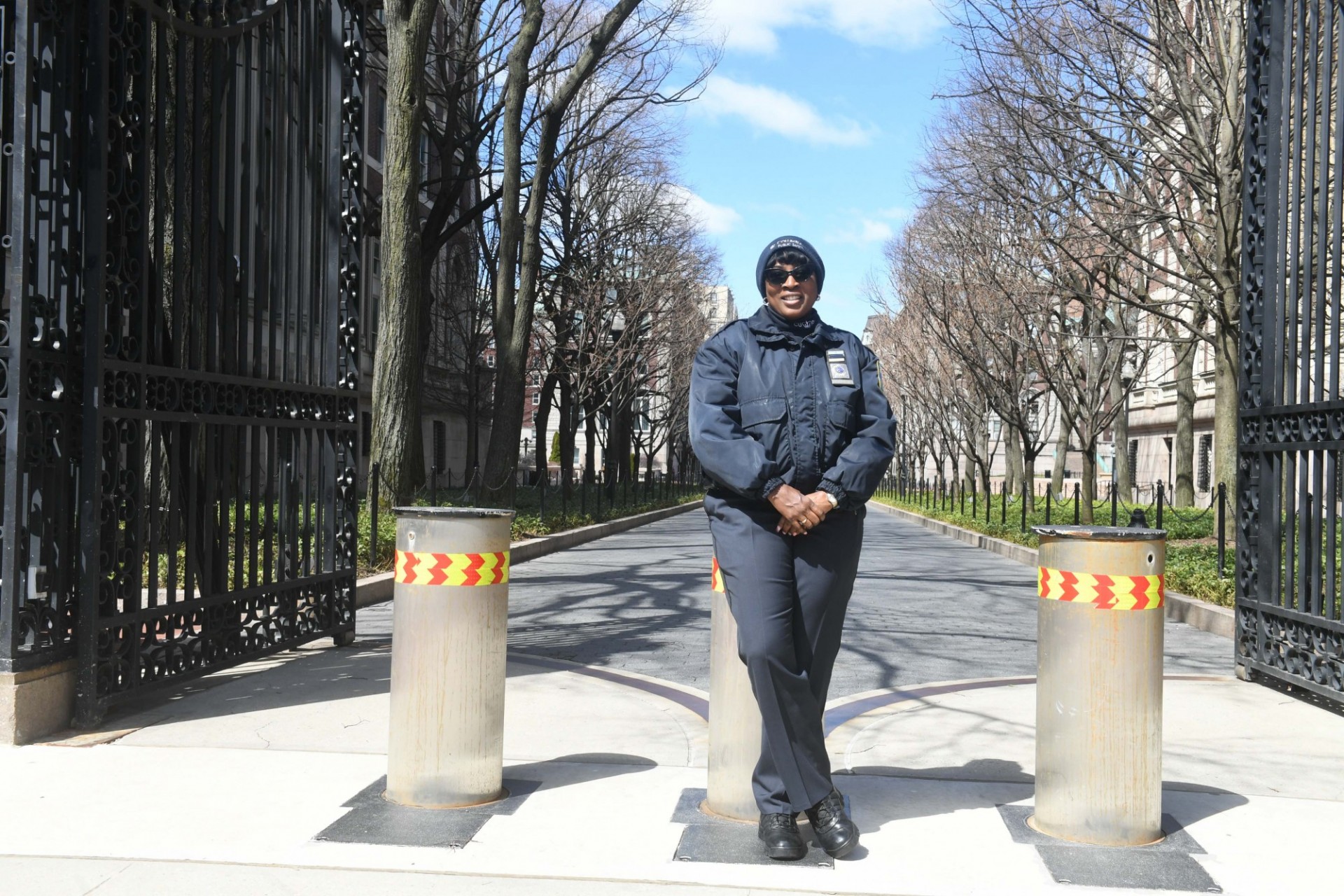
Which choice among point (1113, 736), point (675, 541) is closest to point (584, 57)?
point (675, 541)

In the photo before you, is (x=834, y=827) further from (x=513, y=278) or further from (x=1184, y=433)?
(x=1184, y=433)

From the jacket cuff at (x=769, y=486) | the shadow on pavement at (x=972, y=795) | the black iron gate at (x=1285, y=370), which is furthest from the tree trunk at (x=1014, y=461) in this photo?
the jacket cuff at (x=769, y=486)

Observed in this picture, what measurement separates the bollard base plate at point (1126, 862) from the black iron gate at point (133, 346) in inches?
172

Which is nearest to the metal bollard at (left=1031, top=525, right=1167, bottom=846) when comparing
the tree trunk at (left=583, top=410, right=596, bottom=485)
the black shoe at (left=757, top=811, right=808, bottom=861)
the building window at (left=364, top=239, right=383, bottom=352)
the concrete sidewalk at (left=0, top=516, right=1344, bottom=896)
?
the concrete sidewalk at (left=0, top=516, right=1344, bottom=896)

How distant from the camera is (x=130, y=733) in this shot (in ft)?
19.4

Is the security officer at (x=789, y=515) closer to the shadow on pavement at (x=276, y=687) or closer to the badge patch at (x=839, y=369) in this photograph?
the badge patch at (x=839, y=369)

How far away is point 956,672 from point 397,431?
9.47 metres

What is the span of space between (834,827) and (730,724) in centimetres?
57

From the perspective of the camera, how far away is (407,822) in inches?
179

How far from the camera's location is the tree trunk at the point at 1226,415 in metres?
16.7

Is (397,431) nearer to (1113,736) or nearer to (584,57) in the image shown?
(584,57)

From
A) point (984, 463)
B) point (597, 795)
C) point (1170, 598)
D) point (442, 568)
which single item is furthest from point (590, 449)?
point (442, 568)

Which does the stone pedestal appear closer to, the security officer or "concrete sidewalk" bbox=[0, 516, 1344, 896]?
"concrete sidewalk" bbox=[0, 516, 1344, 896]

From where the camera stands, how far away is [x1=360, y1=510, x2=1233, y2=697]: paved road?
855 cm
